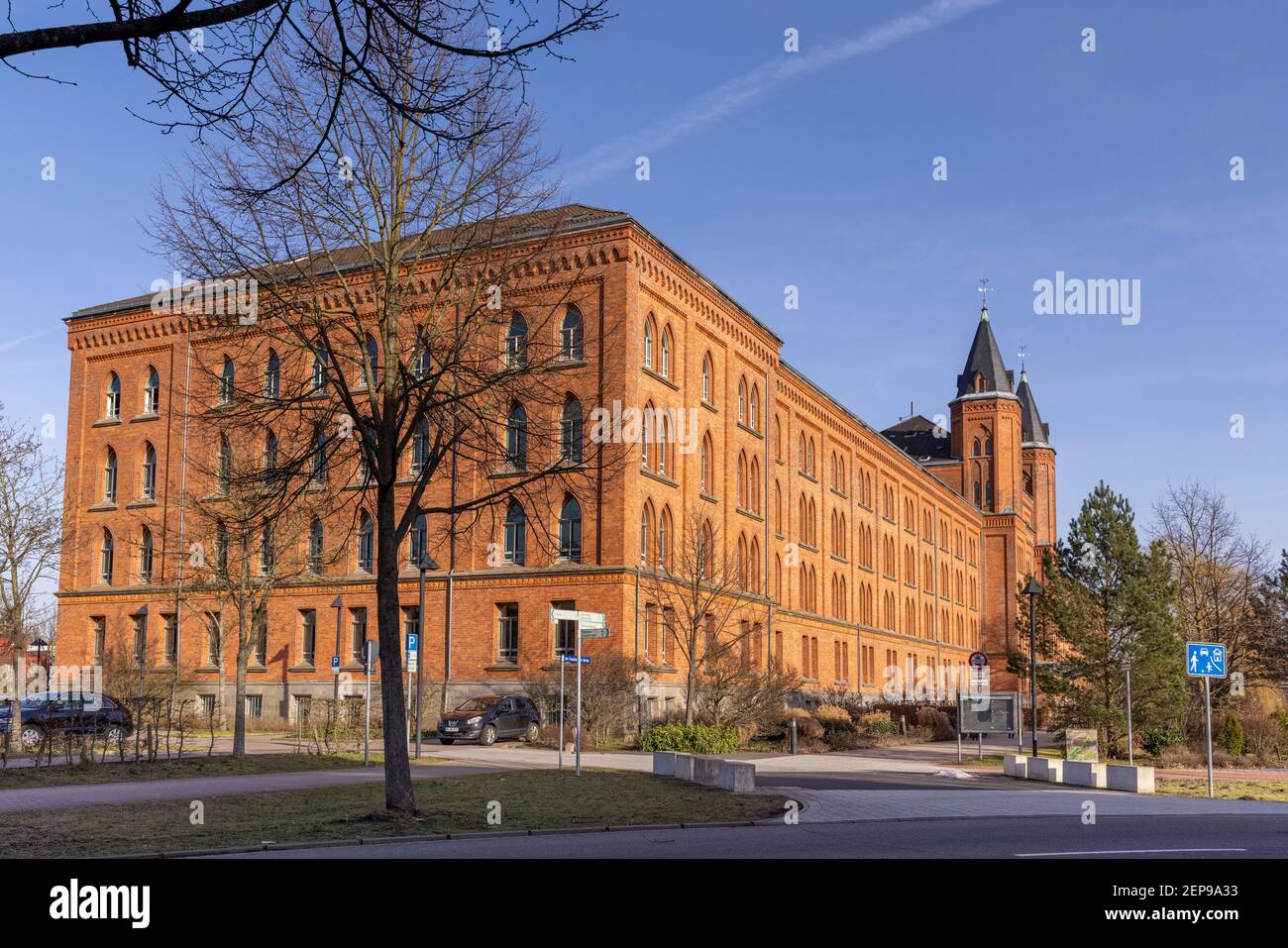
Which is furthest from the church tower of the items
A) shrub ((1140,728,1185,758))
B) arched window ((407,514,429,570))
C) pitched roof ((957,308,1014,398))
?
arched window ((407,514,429,570))

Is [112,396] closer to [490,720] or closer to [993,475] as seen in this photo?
[490,720]

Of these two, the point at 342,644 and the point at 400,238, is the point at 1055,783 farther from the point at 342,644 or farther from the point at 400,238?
the point at 342,644

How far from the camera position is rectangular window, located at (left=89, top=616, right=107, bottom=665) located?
4788 centimetres

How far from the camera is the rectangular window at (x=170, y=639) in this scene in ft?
153

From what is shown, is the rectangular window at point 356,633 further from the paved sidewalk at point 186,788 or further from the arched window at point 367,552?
the paved sidewalk at point 186,788

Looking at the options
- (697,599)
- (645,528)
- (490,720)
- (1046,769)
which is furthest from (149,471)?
(1046,769)

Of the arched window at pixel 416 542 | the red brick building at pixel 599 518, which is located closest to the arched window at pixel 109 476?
the red brick building at pixel 599 518

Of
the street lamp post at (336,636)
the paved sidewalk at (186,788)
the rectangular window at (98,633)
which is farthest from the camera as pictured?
the rectangular window at (98,633)

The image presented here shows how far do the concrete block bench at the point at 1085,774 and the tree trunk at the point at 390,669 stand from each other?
13566 mm

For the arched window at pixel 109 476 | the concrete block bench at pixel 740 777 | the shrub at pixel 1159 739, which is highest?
the arched window at pixel 109 476

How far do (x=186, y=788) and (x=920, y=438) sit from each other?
90.6m
